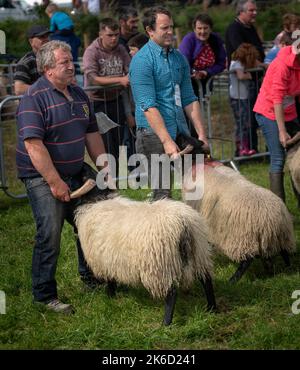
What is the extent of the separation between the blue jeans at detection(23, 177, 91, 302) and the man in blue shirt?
30.8 inches

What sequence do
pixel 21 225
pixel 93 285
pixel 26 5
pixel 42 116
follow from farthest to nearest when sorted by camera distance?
1. pixel 26 5
2. pixel 21 225
3. pixel 93 285
4. pixel 42 116

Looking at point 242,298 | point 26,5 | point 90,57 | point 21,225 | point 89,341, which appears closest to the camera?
point 89,341

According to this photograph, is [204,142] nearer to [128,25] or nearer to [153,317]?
[153,317]

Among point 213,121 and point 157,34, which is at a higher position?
point 157,34

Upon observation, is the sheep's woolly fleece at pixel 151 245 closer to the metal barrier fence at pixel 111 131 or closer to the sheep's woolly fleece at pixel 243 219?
the sheep's woolly fleece at pixel 243 219

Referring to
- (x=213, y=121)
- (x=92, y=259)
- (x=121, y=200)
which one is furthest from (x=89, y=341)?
(x=213, y=121)

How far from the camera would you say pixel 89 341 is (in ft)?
14.2

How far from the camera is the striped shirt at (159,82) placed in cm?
531

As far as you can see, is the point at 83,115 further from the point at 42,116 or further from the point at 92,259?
the point at 92,259

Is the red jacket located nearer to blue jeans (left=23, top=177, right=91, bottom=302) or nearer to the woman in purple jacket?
the woman in purple jacket

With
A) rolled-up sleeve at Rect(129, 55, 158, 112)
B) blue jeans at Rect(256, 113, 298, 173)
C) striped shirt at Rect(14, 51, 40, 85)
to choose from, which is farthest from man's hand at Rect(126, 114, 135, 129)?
rolled-up sleeve at Rect(129, 55, 158, 112)

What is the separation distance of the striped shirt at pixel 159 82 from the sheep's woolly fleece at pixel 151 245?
37.4 inches

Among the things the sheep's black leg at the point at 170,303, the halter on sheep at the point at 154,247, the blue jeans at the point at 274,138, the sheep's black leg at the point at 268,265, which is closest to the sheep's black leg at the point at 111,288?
the halter on sheep at the point at 154,247

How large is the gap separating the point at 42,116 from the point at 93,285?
1.40 m
